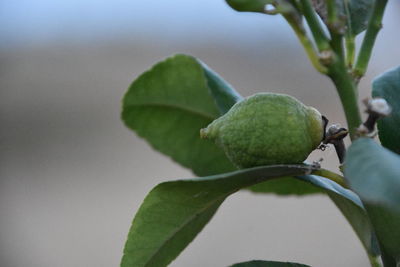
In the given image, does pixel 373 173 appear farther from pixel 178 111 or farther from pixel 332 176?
pixel 178 111

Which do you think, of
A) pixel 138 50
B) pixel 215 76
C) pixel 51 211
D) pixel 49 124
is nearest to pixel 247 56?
pixel 138 50

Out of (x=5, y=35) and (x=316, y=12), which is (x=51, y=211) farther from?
(x=316, y=12)

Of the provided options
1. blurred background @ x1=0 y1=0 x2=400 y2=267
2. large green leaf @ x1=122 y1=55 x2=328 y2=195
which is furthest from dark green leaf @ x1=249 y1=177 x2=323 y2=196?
blurred background @ x1=0 y1=0 x2=400 y2=267

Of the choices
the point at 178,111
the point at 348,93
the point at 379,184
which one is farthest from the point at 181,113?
the point at 379,184

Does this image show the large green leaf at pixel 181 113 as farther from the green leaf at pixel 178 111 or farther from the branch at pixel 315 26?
the branch at pixel 315 26

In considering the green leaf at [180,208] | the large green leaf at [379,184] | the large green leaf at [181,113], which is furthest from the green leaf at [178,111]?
the large green leaf at [379,184]
